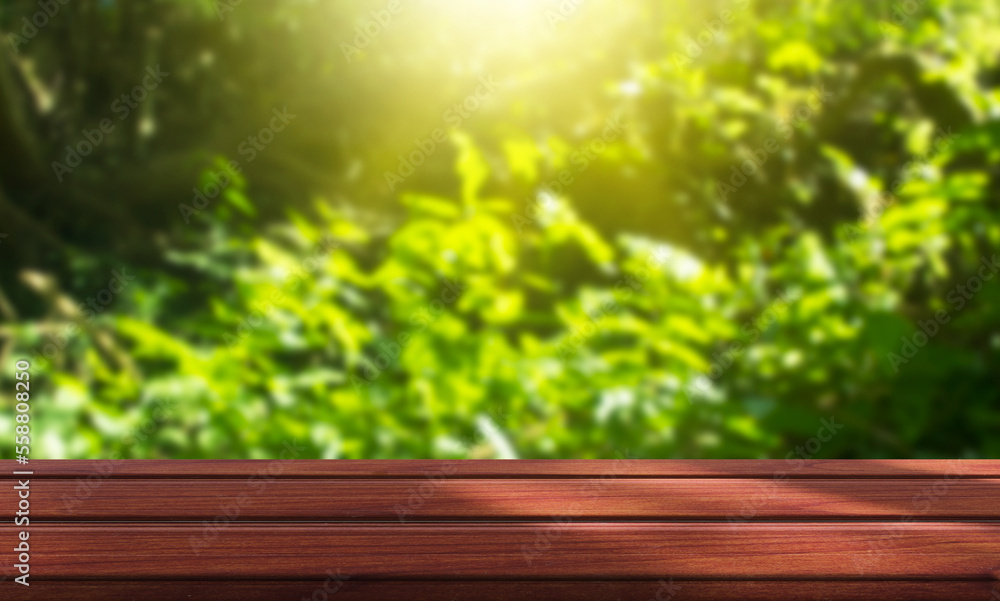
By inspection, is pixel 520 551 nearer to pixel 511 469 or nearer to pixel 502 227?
pixel 511 469

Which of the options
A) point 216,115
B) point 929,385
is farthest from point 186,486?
point 929,385

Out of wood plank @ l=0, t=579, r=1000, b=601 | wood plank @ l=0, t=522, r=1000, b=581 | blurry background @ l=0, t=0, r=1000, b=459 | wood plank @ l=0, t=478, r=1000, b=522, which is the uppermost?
blurry background @ l=0, t=0, r=1000, b=459


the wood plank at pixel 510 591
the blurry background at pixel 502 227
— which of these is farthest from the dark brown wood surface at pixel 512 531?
the blurry background at pixel 502 227

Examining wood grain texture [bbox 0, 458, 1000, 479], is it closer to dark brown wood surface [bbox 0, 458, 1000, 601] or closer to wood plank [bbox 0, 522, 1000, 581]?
dark brown wood surface [bbox 0, 458, 1000, 601]

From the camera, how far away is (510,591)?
596 millimetres

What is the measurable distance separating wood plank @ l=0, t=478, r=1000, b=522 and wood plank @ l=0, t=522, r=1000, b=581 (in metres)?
0.03

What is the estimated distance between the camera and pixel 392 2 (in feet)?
6.10

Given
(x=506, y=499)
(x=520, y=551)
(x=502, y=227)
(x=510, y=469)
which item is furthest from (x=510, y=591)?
(x=502, y=227)

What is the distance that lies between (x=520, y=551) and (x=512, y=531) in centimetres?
5

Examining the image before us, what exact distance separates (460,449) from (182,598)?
42.3 inches

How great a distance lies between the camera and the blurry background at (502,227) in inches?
68.1

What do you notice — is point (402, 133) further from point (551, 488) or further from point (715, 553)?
point (715, 553)

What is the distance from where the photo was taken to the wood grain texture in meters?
0.89

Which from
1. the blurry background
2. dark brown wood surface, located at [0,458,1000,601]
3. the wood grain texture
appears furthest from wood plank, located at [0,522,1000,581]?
the blurry background
